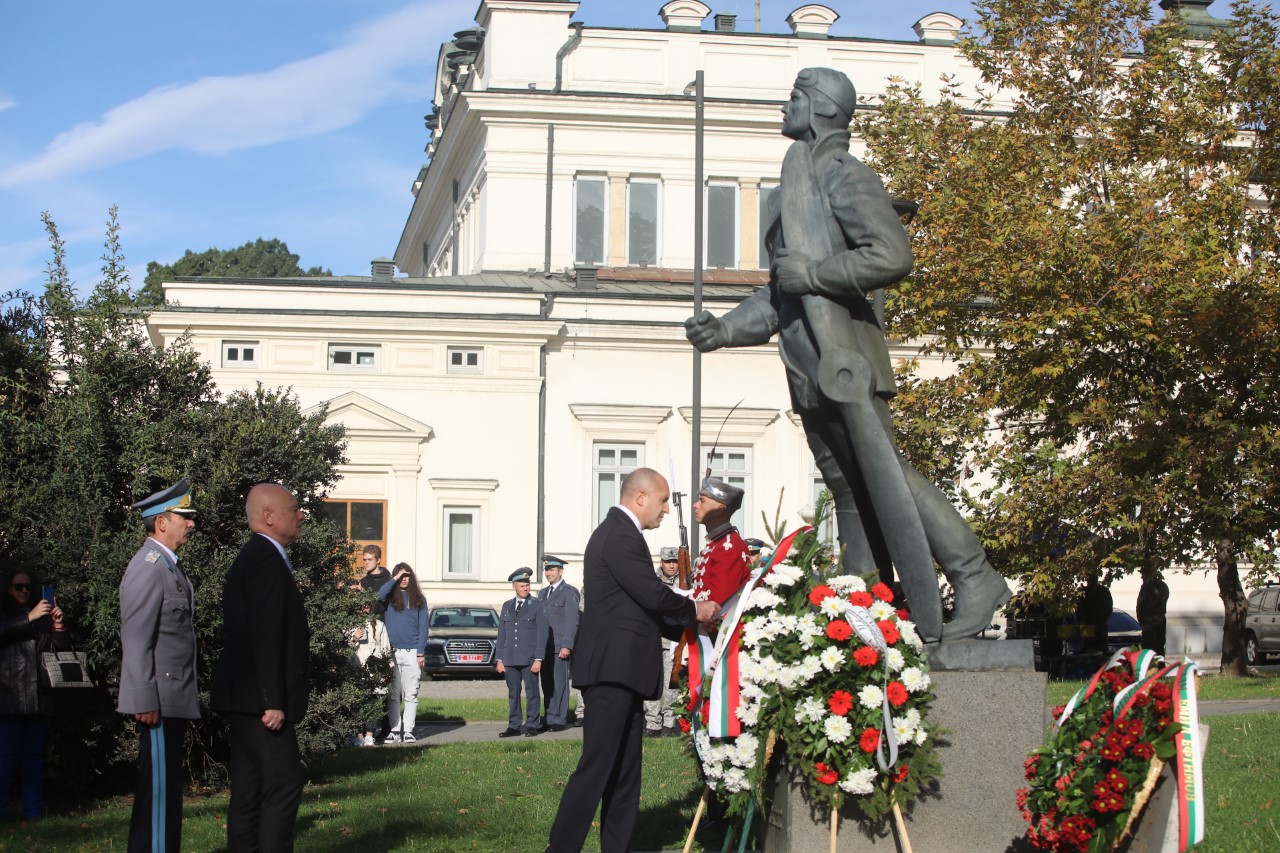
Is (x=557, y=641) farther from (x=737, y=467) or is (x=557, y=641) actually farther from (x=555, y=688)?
(x=737, y=467)

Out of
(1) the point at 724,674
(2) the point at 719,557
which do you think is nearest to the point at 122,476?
(2) the point at 719,557

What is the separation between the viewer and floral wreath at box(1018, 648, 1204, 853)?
623 cm

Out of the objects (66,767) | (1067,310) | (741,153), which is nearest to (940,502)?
(66,767)

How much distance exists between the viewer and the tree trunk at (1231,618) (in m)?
26.7

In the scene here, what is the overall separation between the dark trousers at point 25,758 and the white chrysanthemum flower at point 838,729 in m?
6.70

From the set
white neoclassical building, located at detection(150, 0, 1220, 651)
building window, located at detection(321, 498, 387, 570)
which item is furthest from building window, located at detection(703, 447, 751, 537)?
building window, located at detection(321, 498, 387, 570)

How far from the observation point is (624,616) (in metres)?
7.82

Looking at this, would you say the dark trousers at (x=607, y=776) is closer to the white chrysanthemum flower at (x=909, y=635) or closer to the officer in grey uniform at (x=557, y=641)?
the white chrysanthemum flower at (x=909, y=635)

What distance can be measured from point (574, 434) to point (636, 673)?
1250 inches

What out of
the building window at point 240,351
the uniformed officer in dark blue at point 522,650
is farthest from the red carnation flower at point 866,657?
the building window at point 240,351

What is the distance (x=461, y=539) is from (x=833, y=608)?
3245cm

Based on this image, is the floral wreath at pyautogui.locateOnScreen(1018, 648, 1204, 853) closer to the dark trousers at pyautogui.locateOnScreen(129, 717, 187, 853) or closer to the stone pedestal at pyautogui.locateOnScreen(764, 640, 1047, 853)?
the stone pedestal at pyautogui.locateOnScreen(764, 640, 1047, 853)

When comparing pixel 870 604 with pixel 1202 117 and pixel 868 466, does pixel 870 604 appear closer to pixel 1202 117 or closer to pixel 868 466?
pixel 868 466

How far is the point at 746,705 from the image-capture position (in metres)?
7.29
